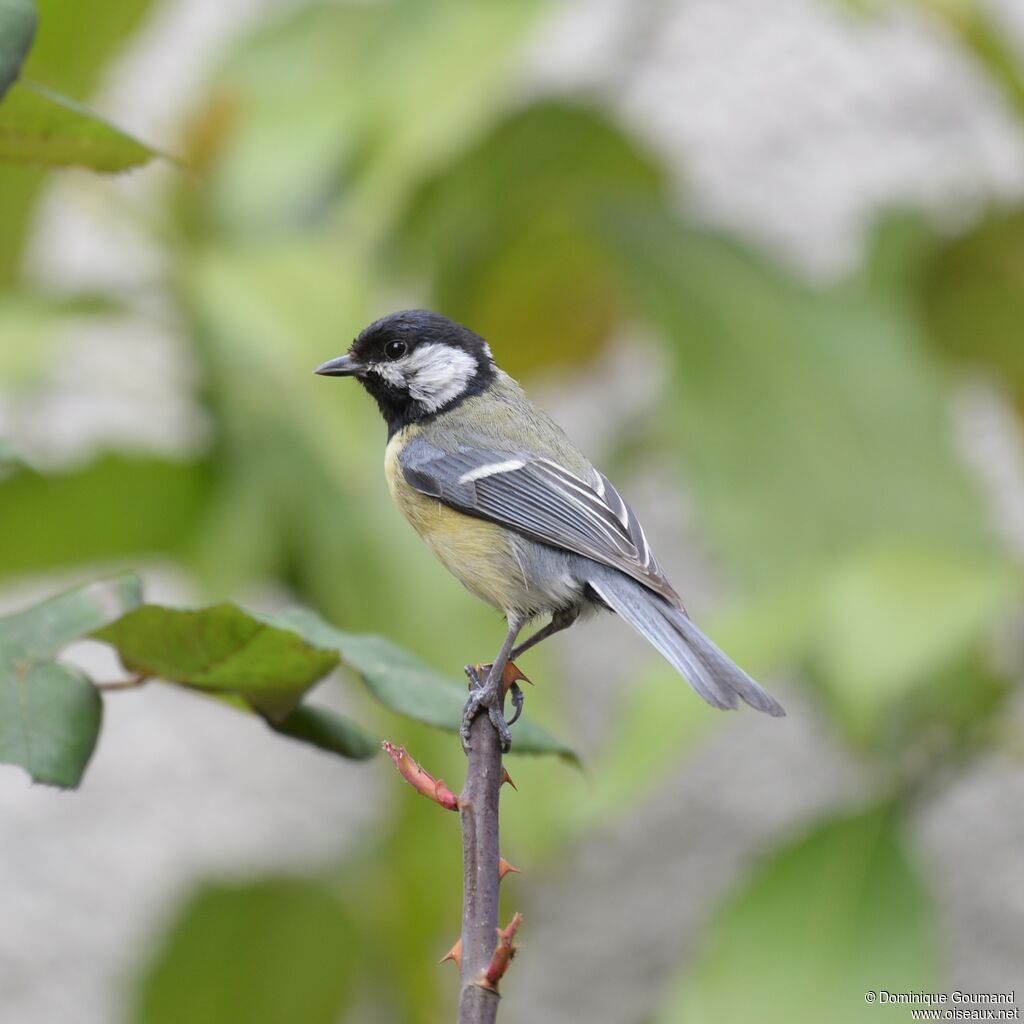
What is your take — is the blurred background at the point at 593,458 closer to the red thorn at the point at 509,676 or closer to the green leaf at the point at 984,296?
the green leaf at the point at 984,296

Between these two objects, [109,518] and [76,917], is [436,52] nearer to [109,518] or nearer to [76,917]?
[109,518]

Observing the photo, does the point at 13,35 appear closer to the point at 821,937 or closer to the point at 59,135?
the point at 59,135

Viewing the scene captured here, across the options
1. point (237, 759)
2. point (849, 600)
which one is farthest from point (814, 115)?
point (237, 759)

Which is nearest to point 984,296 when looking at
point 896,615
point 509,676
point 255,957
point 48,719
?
point 896,615

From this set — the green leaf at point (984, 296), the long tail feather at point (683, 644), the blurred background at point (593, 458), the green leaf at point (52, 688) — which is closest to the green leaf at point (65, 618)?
the green leaf at point (52, 688)

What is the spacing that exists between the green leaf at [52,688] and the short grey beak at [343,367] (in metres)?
0.39

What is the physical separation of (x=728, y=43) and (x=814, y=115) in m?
0.23

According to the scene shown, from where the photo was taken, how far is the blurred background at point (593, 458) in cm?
189

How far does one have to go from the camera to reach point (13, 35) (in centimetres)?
73

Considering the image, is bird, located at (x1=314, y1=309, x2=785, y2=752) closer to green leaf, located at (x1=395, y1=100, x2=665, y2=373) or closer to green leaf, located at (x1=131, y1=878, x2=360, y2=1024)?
green leaf, located at (x1=395, y1=100, x2=665, y2=373)

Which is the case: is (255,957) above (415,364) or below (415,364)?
below

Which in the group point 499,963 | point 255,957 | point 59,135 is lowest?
point 255,957

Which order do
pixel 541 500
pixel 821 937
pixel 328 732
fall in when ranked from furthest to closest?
pixel 821 937 → pixel 541 500 → pixel 328 732

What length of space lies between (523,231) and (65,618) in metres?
1.61
